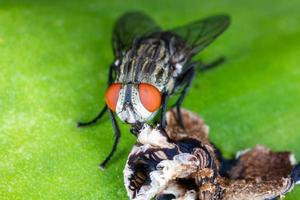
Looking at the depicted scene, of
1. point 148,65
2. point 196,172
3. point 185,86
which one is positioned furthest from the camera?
point 185,86

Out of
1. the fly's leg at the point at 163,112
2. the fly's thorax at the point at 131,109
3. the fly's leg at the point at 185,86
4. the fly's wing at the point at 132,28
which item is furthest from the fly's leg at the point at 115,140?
the fly's wing at the point at 132,28

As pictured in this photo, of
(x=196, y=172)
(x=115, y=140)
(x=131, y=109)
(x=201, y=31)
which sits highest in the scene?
(x=201, y=31)

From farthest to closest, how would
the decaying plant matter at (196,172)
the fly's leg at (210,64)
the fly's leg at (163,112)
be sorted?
the fly's leg at (210,64) < the fly's leg at (163,112) < the decaying plant matter at (196,172)

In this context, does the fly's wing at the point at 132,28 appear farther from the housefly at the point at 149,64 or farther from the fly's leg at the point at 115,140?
the fly's leg at the point at 115,140

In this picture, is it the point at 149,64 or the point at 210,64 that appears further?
the point at 210,64

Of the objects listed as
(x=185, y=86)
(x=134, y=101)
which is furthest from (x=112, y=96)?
(x=185, y=86)

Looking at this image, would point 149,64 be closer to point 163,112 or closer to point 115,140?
point 163,112

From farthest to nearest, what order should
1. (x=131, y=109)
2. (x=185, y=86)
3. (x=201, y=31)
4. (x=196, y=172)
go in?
(x=201, y=31) < (x=185, y=86) < (x=131, y=109) < (x=196, y=172)

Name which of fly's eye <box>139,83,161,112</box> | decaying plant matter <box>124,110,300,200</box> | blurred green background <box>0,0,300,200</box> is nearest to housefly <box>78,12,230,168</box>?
fly's eye <box>139,83,161,112</box>
